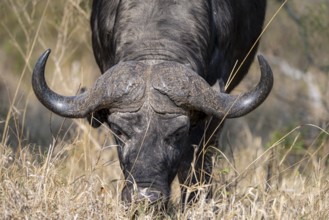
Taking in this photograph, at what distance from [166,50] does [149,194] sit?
113cm

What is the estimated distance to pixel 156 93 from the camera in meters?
6.45

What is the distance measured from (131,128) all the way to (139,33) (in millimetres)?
832

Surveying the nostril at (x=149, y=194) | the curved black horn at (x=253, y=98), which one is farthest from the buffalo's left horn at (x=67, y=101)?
the curved black horn at (x=253, y=98)

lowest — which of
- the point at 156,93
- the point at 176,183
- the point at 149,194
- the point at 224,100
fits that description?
the point at 176,183

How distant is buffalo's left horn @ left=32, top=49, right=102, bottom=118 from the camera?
6.57 metres

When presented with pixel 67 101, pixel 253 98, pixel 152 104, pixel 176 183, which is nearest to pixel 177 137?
A: pixel 152 104

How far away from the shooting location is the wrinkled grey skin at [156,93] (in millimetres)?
6355

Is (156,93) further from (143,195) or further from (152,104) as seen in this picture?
(143,195)

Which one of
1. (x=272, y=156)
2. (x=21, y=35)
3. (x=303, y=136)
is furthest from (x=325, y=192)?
(x=21, y=35)

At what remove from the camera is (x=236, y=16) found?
26.1ft

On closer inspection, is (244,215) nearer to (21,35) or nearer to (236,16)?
(236,16)

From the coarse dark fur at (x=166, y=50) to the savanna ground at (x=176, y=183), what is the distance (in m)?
0.20

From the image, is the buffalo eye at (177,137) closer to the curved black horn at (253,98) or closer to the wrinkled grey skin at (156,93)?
the wrinkled grey skin at (156,93)

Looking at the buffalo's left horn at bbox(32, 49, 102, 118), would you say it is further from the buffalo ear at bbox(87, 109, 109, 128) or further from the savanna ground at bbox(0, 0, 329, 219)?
the savanna ground at bbox(0, 0, 329, 219)
